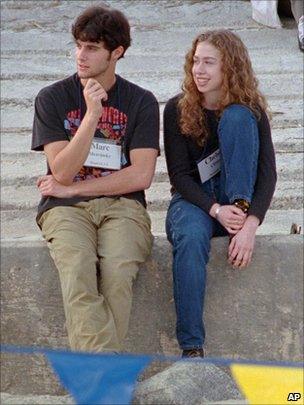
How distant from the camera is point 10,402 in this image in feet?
13.7

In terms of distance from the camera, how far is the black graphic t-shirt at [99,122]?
450cm

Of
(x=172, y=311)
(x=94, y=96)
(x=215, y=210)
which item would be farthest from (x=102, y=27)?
(x=172, y=311)

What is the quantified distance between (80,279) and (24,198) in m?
2.12

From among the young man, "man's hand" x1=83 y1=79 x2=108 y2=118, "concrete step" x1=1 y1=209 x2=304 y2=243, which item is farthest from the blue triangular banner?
"concrete step" x1=1 y1=209 x2=304 y2=243

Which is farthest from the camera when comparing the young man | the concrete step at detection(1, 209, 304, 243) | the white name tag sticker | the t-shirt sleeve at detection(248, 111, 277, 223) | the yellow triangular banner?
the concrete step at detection(1, 209, 304, 243)

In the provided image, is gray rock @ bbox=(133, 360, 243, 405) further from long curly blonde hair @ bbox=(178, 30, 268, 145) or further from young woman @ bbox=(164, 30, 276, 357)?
long curly blonde hair @ bbox=(178, 30, 268, 145)

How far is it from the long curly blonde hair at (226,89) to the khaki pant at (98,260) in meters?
0.41

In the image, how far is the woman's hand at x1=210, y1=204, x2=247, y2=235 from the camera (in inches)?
174

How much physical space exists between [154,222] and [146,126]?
1.31 metres

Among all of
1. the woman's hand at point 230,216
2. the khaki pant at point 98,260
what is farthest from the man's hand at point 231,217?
the khaki pant at point 98,260

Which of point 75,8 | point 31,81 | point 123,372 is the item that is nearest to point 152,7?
point 75,8

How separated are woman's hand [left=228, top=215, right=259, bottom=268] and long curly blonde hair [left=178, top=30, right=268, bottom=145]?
408 mm

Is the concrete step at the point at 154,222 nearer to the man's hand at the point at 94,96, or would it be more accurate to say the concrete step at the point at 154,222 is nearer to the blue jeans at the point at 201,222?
the blue jeans at the point at 201,222

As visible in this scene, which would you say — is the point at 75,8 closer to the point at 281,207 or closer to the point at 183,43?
the point at 183,43
